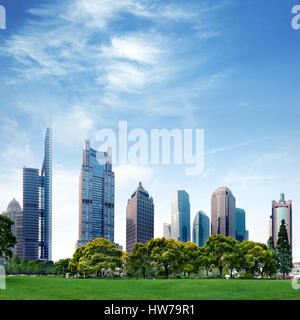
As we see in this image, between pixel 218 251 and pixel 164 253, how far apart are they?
9589 millimetres

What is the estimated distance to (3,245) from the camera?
4991 centimetres

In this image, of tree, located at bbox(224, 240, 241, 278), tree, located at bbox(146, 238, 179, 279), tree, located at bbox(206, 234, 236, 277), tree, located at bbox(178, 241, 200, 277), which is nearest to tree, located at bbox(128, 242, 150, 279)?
tree, located at bbox(146, 238, 179, 279)

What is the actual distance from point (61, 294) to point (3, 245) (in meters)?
23.5

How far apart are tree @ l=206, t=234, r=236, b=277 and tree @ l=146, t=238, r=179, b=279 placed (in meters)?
5.93

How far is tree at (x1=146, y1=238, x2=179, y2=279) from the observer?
6700cm

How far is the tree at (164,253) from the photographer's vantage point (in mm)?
67000

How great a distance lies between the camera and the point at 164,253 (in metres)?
66.8

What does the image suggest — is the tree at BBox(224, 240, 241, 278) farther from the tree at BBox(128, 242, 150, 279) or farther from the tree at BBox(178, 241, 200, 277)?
the tree at BBox(128, 242, 150, 279)

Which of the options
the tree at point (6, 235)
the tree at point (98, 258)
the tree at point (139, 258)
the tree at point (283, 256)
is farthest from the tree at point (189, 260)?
the tree at point (283, 256)

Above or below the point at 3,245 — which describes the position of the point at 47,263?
below

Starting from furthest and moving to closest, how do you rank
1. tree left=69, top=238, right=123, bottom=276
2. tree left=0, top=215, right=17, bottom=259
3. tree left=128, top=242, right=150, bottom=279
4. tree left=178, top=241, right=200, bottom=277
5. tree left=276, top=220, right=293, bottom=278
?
tree left=276, top=220, right=293, bottom=278 < tree left=69, top=238, right=123, bottom=276 < tree left=128, top=242, right=150, bottom=279 < tree left=178, top=241, right=200, bottom=277 < tree left=0, top=215, right=17, bottom=259

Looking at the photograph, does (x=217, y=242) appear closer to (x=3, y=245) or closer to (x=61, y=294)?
(x=3, y=245)
